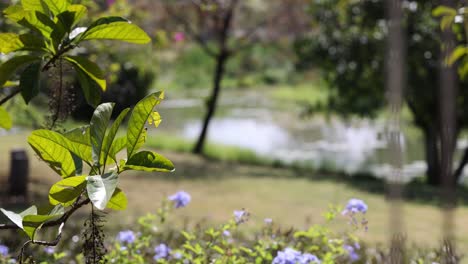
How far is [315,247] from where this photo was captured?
242cm

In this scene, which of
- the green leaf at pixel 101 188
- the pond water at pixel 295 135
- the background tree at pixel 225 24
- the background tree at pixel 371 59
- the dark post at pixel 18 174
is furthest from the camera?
the pond water at pixel 295 135

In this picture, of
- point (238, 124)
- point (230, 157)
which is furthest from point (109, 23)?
point (238, 124)

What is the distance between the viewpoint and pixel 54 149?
129cm

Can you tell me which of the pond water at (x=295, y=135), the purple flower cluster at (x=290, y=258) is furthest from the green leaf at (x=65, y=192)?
the pond water at (x=295, y=135)

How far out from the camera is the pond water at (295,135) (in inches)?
500

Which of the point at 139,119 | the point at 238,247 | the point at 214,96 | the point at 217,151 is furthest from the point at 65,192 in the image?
the point at 217,151

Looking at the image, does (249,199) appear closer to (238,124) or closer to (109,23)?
(109,23)

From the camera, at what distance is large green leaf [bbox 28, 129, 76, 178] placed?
1.25 metres

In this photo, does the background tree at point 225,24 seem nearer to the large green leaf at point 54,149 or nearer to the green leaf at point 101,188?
the large green leaf at point 54,149

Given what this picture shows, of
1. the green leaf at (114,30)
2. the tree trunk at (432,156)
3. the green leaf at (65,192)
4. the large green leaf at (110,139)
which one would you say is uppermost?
the green leaf at (114,30)

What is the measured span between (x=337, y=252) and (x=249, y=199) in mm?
5153

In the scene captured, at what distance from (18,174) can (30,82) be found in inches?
217

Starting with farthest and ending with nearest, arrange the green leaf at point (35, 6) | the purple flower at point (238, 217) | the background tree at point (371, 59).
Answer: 1. the background tree at point (371, 59)
2. the purple flower at point (238, 217)
3. the green leaf at point (35, 6)

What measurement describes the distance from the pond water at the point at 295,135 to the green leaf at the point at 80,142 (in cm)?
908
